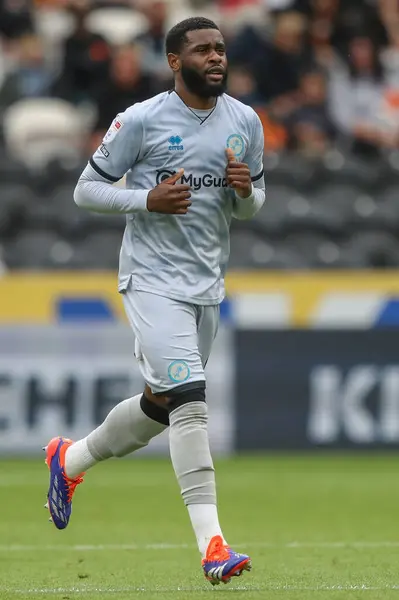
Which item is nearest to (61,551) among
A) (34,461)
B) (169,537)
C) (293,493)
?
(169,537)

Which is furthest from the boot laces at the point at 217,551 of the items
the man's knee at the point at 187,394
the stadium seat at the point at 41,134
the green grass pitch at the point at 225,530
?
the stadium seat at the point at 41,134

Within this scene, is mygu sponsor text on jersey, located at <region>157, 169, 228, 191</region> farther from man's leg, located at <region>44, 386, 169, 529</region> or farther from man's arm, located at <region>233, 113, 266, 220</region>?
man's leg, located at <region>44, 386, 169, 529</region>

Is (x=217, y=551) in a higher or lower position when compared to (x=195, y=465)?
lower

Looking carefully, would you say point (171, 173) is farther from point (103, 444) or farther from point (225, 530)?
point (225, 530)

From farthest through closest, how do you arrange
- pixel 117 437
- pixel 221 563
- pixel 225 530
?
pixel 225 530, pixel 117 437, pixel 221 563

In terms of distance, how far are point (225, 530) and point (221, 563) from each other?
2.65 metres

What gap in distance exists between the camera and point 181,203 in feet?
19.0

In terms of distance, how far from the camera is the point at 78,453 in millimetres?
6465

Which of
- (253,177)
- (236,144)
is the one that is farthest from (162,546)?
(236,144)

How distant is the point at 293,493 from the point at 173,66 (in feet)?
15.5

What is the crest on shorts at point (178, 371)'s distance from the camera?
225 inches

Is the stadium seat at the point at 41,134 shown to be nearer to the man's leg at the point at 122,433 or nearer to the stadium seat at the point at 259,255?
the stadium seat at the point at 259,255

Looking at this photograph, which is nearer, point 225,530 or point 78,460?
point 78,460

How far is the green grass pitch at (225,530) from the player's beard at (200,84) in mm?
1988
